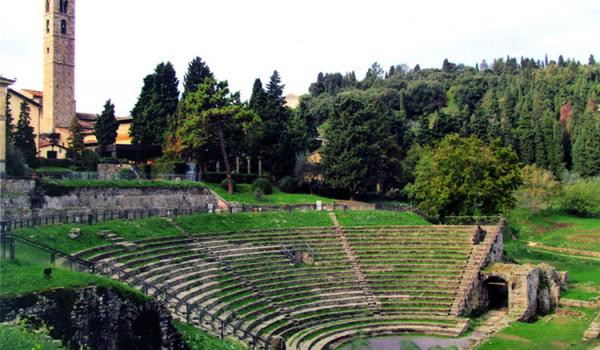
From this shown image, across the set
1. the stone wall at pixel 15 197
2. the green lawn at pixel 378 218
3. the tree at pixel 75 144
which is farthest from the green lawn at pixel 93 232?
the tree at pixel 75 144

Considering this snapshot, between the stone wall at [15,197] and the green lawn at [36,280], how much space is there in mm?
10570

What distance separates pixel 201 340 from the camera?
18.7 metres

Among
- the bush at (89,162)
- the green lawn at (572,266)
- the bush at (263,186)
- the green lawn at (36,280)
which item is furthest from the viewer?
the bush at (263,186)

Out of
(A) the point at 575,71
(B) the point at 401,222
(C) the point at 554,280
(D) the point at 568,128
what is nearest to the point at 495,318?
(C) the point at 554,280

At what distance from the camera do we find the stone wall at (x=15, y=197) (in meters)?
28.2

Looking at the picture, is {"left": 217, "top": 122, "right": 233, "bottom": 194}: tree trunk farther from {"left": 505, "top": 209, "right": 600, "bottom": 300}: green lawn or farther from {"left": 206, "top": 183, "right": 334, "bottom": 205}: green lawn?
{"left": 505, "top": 209, "right": 600, "bottom": 300}: green lawn

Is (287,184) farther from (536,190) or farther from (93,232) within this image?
(93,232)

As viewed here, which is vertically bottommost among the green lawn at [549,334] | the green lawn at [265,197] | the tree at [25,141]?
the green lawn at [549,334]

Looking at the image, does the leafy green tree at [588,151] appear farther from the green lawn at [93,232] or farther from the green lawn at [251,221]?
the green lawn at [93,232]

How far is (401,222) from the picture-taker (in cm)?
3878

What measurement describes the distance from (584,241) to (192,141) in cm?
3245

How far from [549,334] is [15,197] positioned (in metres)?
24.9

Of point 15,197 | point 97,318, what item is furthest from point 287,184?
point 97,318

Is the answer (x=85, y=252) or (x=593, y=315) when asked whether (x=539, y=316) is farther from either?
(x=85, y=252)
